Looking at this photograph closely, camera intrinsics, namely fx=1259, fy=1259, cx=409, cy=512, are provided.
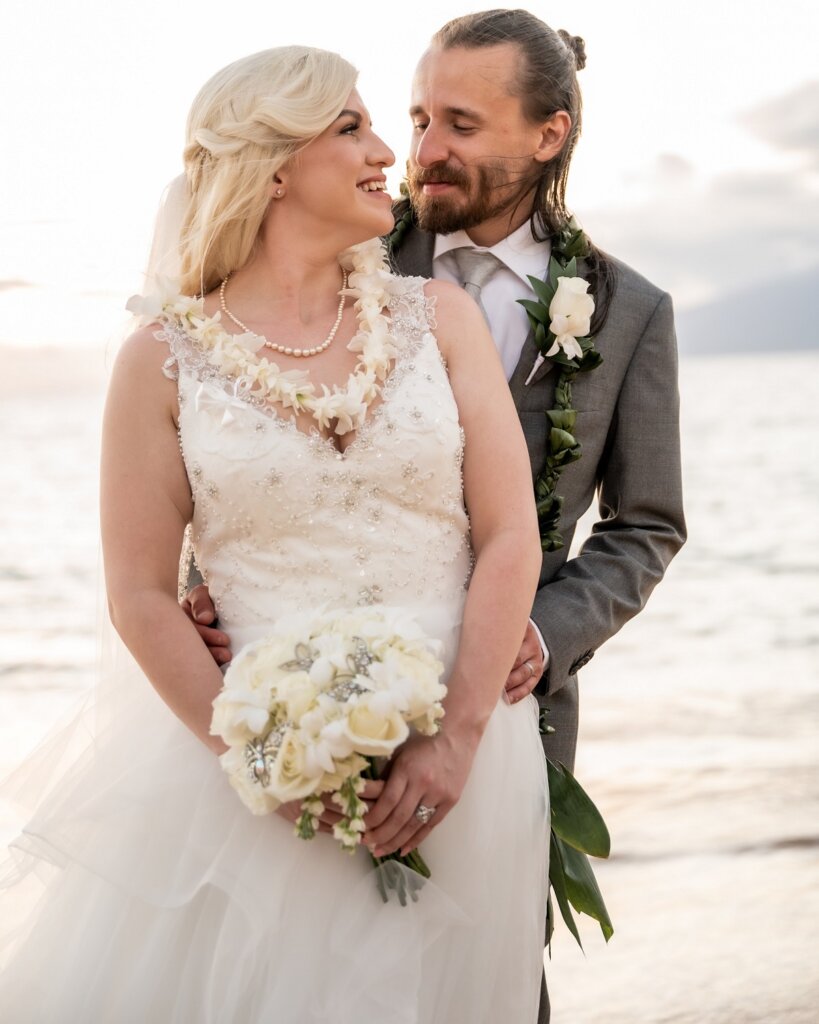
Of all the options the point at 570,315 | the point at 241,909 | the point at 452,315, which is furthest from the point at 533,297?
the point at 241,909

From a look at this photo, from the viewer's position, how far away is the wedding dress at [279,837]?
247 cm

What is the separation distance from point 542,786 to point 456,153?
5.63 ft

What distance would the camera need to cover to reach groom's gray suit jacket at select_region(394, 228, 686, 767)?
3209 millimetres

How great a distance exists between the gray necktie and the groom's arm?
1.45ft

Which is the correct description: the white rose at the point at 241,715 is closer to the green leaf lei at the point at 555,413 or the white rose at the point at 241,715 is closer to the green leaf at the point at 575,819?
the green leaf at the point at 575,819

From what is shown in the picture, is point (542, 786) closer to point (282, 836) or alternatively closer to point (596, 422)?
point (282, 836)

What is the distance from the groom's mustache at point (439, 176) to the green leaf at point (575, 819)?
1.56m

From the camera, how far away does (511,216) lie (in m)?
3.44

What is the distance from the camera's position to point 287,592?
2.70 meters

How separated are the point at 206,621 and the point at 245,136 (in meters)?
1.08

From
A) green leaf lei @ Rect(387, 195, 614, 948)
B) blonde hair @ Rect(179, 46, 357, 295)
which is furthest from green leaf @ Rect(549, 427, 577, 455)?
blonde hair @ Rect(179, 46, 357, 295)

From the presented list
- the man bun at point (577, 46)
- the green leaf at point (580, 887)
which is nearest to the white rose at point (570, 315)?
the man bun at point (577, 46)

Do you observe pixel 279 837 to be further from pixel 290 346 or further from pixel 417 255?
pixel 417 255

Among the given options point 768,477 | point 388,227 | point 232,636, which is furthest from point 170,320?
point 768,477
